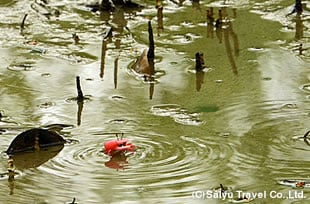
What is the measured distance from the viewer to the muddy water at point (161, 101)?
9.93ft

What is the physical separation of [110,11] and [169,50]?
1116 mm

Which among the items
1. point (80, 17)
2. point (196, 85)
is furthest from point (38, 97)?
point (80, 17)

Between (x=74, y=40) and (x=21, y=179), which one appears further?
(x=74, y=40)

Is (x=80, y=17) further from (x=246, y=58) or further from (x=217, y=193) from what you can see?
(x=217, y=193)

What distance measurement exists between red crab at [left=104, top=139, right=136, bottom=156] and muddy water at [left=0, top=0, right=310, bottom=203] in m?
0.03

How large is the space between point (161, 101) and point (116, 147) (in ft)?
2.31

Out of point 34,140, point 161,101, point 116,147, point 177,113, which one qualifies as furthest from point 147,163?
point 161,101

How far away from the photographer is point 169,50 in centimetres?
476

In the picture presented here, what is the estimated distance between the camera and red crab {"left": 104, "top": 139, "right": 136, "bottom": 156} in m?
3.23

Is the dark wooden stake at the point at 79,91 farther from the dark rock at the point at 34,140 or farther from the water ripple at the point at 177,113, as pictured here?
the dark rock at the point at 34,140

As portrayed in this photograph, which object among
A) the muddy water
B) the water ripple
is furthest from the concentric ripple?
the water ripple

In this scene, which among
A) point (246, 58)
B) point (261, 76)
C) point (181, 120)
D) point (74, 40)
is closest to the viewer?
point (181, 120)

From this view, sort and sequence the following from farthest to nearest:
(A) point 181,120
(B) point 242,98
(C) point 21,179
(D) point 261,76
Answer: (D) point 261,76 → (B) point 242,98 → (A) point 181,120 → (C) point 21,179

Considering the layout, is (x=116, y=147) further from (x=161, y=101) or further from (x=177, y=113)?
(x=161, y=101)
